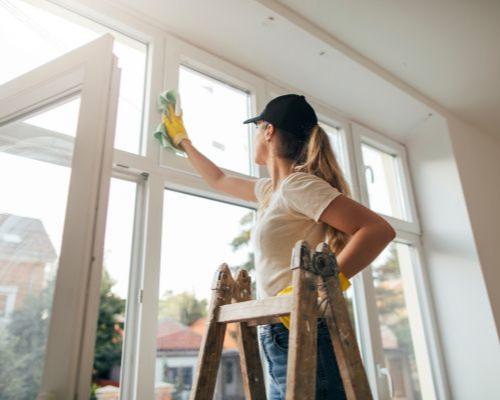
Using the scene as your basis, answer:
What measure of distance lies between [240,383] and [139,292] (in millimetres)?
571

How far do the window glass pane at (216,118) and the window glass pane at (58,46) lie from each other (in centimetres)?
24

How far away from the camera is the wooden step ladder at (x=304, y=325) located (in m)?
0.86

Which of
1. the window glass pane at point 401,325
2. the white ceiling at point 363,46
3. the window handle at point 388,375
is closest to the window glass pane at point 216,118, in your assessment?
the white ceiling at point 363,46

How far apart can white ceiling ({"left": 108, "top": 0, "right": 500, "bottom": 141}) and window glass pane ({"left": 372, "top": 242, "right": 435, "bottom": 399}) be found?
90 cm

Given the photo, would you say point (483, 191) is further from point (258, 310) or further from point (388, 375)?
point (258, 310)

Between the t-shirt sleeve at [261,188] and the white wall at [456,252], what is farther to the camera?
the white wall at [456,252]

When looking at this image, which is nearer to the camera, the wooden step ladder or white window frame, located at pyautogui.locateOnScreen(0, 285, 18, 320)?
the wooden step ladder

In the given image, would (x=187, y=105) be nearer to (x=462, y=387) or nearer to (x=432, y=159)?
(x=432, y=159)

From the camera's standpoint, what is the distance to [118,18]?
72.1 inches

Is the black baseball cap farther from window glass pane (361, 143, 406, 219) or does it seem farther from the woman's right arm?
window glass pane (361, 143, 406, 219)

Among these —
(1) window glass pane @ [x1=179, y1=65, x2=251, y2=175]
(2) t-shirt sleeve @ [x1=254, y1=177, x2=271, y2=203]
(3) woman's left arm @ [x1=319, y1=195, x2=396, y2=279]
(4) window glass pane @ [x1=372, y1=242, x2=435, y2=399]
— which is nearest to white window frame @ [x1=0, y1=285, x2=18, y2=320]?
(3) woman's left arm @ [x1=319, y1=195, x2=396, y2=279]

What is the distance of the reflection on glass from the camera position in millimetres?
955

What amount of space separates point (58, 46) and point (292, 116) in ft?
3.11

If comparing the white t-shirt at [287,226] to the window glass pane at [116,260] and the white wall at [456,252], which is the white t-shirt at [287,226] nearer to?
the window glass pane at [116,260]
